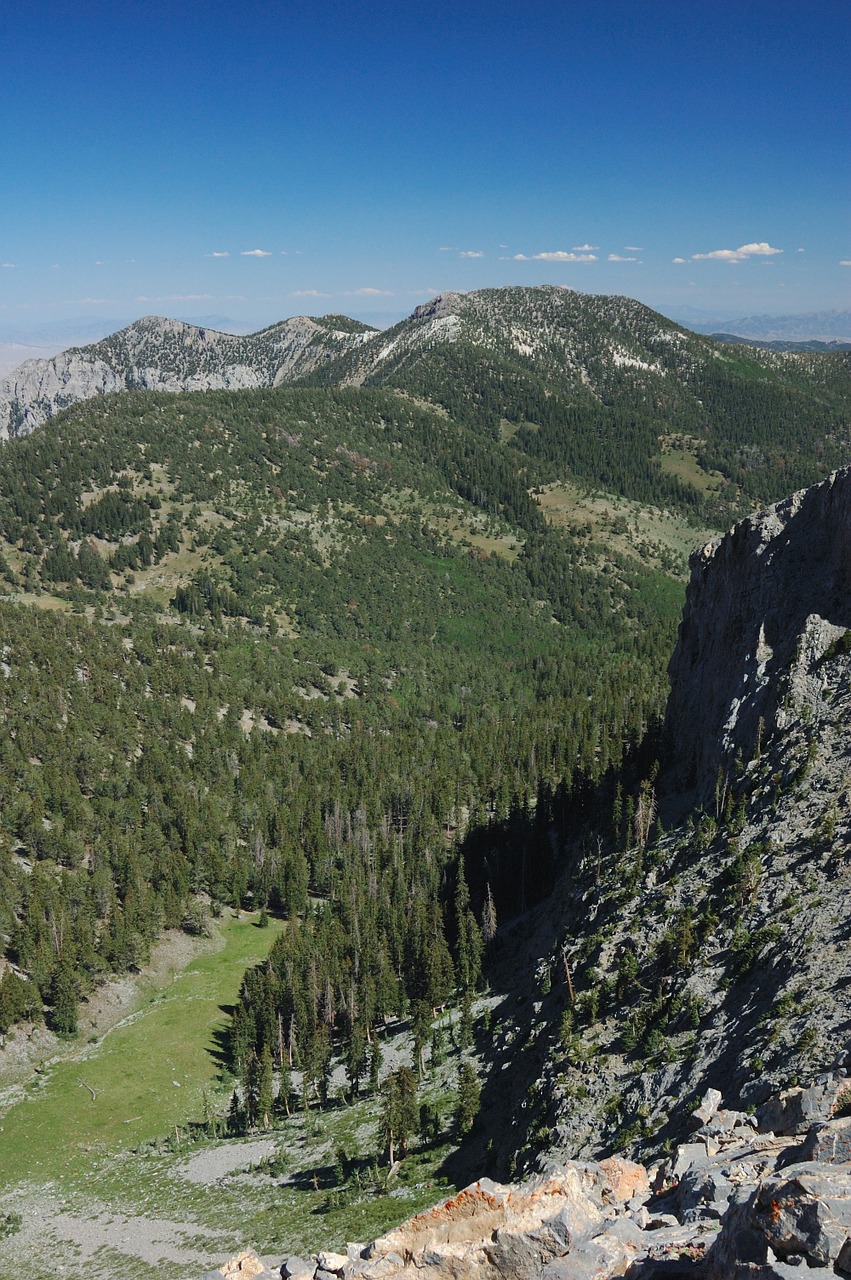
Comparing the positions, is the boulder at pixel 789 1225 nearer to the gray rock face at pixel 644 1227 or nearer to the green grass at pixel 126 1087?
the gray rock face at pixel 644 1227

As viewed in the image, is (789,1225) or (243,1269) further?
(243,1269)

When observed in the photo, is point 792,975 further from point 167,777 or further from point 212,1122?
point 167,777

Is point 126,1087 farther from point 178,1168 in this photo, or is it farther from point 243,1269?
point 243,1269

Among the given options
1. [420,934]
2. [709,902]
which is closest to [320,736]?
[420,934]

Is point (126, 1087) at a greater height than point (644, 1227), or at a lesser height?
lesser

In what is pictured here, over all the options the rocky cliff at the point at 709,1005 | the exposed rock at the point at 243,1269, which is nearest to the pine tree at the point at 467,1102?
the rocky cliff at the point at 709,1005

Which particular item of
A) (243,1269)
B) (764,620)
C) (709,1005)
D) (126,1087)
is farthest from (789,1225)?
(126,1087)
